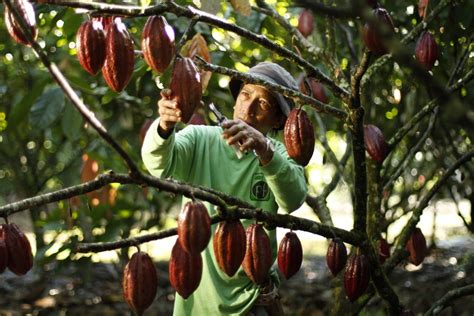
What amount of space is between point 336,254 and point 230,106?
179 centimetres

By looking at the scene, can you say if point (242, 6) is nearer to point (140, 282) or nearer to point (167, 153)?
point (167, 153)

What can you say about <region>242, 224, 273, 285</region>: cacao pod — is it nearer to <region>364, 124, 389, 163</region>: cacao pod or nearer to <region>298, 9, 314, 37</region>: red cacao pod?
<region>364, 124, 389, 163</region>: cacao pod

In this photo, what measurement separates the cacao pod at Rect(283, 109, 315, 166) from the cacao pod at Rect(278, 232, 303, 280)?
0.18 meters

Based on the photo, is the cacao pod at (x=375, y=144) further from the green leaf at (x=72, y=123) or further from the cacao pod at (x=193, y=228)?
the green leaf at (x=72, y=123)

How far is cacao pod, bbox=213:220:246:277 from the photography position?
1.24 m

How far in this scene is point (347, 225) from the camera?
8.01 m

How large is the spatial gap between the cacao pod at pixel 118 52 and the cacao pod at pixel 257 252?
0.34 metres

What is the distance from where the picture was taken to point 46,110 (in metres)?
2.87

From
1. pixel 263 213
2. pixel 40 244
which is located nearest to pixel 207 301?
pixel 263 213

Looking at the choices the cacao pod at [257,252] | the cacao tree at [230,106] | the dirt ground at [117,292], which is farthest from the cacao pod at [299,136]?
the dirt ground at [117,292]

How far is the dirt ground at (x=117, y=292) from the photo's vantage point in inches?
148

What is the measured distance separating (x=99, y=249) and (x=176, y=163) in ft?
2.46

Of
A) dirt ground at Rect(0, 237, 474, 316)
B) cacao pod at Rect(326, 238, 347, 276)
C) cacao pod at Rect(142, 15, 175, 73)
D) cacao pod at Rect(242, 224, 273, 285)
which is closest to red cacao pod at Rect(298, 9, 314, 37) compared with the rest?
dirt ground at Rect(0, 237, 474, 316)

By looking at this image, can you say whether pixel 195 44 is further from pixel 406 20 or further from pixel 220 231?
pixel 406 20
